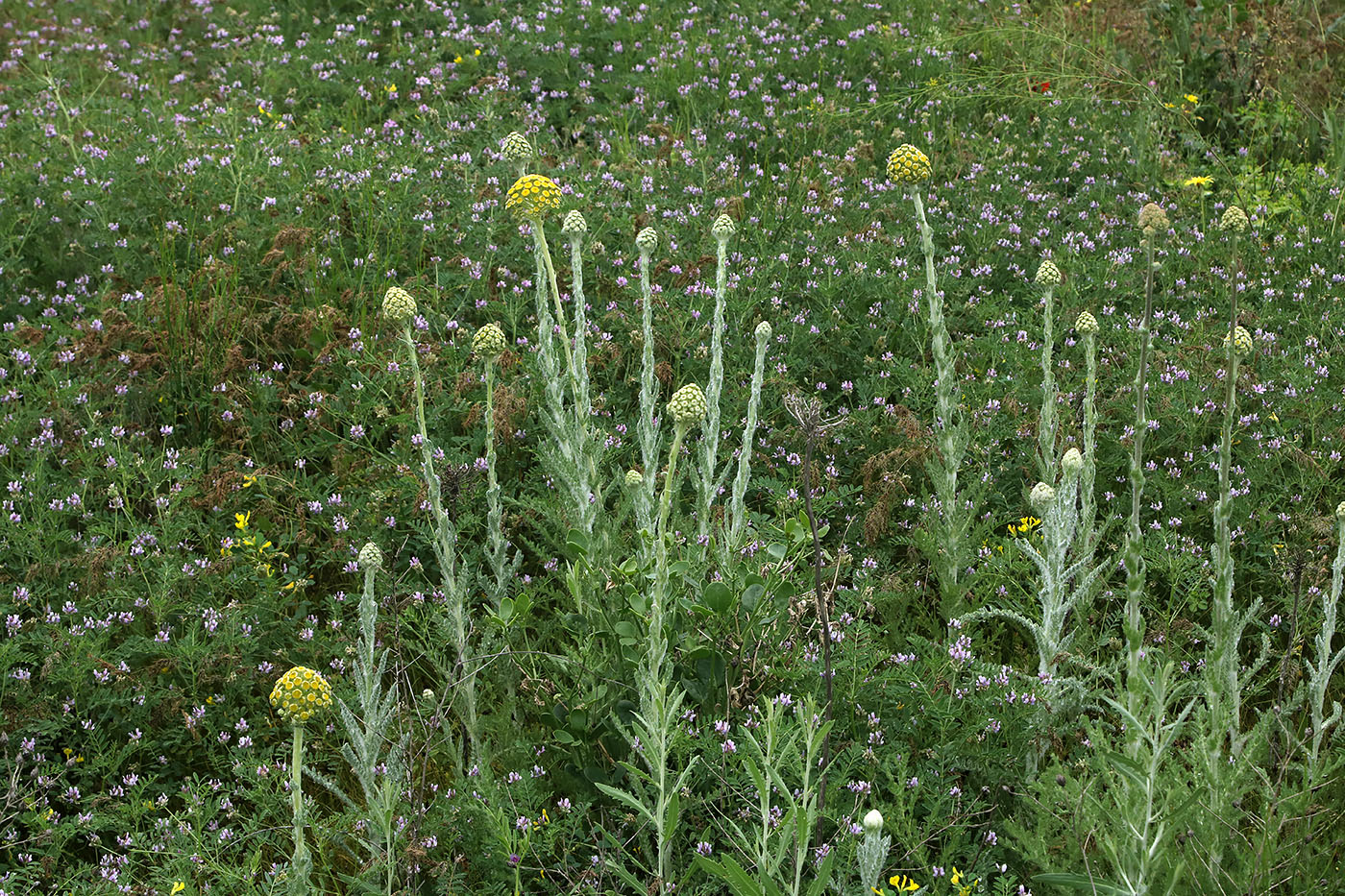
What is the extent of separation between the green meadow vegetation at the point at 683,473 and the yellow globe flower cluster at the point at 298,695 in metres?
0.02

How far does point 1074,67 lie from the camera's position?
6.94 meters

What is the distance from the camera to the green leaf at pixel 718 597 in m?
2.62

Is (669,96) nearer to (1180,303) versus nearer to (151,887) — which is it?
(1180,303)

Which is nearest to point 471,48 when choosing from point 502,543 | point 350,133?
point 350,133

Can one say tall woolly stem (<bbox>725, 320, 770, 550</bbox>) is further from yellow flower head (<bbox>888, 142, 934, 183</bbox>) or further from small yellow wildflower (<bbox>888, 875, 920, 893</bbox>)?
small yellow wildflower (<bbox>888, 875, 920, 893</bbox>)

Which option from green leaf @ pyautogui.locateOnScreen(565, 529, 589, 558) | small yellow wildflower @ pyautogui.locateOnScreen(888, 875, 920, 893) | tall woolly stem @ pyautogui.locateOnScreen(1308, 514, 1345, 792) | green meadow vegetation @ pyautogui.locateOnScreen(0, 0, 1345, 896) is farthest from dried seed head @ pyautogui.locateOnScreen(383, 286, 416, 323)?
tall woolly stem @ pyautogui.locateOnScreen(1308, 514, 1345, 792)

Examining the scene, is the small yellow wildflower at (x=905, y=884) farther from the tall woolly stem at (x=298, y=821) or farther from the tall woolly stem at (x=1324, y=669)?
the tall woolly stem at (x=298, y=821)

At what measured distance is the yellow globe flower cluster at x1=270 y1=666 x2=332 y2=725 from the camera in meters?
2.04

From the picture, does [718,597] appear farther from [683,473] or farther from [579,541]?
[683,473]

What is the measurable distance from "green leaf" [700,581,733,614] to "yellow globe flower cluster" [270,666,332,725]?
930mm

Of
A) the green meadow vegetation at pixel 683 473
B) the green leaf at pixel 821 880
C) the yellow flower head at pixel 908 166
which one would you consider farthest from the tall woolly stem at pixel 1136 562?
the yellow flower head at pixel 908 166

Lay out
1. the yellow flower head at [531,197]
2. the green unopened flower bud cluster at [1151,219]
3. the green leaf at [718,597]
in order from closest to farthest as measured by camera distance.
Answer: the green unopened flower bud cluster at [1151,219], the green leaf at [718,597], the yellow flower head at [531,197]

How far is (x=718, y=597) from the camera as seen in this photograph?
263 cm

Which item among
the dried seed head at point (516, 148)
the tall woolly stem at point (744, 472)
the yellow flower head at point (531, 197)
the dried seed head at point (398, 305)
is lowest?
the tall woolly stem at point (744, 472)
